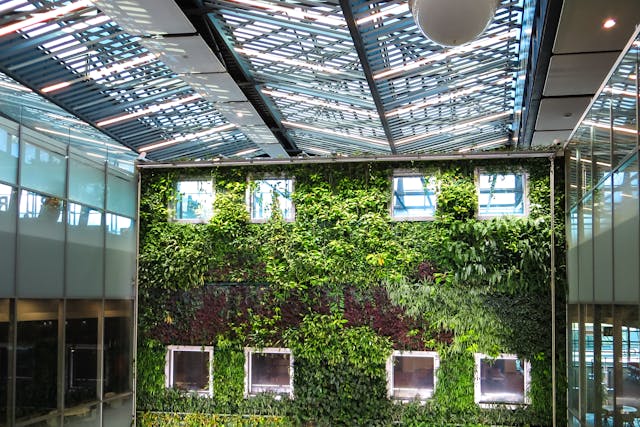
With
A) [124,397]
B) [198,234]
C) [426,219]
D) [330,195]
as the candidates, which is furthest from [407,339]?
[124,397]

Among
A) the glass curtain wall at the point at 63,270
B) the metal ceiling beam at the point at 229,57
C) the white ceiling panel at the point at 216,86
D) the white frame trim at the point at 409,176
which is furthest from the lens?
the white frame trim at the point at 409,176

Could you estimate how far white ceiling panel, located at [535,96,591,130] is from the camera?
10133 millimetres

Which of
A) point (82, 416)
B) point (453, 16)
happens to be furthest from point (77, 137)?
point (453, 16)

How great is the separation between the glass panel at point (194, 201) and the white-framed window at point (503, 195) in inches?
175

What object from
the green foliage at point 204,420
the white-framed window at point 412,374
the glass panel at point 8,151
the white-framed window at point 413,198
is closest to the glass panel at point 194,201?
the white-framed window at point 413,198

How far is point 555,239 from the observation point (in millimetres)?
10492

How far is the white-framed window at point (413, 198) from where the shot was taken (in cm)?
1103

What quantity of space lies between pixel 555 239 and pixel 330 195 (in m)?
3.55

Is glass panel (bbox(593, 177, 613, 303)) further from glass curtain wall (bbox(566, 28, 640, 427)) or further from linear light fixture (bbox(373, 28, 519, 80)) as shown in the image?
linear light fixture (bbox(373, 28, 519, 80))

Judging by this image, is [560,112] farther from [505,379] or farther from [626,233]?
[626,233]

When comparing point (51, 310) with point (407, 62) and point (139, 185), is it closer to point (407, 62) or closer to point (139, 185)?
point (139, 185)

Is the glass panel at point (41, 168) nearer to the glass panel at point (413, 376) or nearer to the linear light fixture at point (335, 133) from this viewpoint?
the linear light fixture at point (335, 133)

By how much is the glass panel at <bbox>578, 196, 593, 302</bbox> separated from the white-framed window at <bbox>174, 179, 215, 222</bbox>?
5885 mm

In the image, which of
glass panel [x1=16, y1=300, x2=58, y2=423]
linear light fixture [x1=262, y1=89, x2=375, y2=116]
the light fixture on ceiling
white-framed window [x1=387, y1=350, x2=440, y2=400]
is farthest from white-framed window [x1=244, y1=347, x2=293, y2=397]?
the light fixture on ceiling
